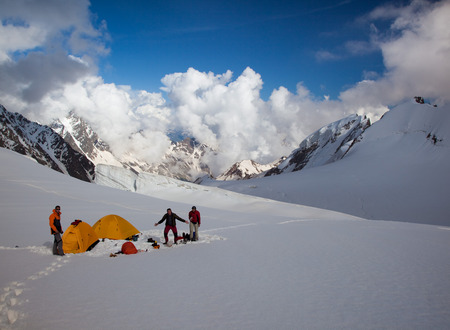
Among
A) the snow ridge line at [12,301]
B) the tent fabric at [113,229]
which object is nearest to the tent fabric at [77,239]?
the tent fabric at [113,229]

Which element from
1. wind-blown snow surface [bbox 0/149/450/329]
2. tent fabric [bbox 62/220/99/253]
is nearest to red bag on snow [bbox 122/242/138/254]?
wind-blown snow surface [bbox 0/149/450/329]

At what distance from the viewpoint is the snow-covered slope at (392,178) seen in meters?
42.7

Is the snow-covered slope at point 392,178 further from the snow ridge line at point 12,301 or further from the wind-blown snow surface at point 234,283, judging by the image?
the snow ridge line at point 12,301

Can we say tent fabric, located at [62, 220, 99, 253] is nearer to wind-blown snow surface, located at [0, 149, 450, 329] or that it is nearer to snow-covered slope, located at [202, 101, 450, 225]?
wind-blown snow surface, located at [0, 149, 450, 329]

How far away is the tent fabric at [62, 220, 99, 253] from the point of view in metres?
11.0

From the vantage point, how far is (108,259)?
10125 millimetres

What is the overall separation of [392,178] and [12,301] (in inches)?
2326

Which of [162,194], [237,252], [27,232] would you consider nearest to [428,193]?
[162,194]

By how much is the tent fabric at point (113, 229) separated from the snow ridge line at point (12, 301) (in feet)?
19.9

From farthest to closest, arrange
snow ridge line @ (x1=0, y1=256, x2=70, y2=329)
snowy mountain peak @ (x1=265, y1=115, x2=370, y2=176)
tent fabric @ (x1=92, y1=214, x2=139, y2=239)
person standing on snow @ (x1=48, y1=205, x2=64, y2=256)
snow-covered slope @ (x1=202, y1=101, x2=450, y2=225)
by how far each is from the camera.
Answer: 1. snowy mountain peak @ (x1=265, y1=115, x2=370, y2=176)
2. snow-covered slope @ (x1=202, y1=101, x2=450, y2=225)
3. tent fabric @ (x1=92, y1=214, x2=139, y2=239)
4. person standing on snow @ (x1=48, y1=205, x2=64, y2=256)
5. snow ridge line @ (x1=0, y1=256, x2=70, y2=329)

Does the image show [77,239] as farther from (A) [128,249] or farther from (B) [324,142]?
(B) [324,142]

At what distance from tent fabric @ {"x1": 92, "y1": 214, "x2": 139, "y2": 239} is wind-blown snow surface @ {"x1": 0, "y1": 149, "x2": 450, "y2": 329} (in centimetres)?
125

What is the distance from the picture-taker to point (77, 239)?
36.5ft

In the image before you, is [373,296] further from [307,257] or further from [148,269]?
[148,269]
